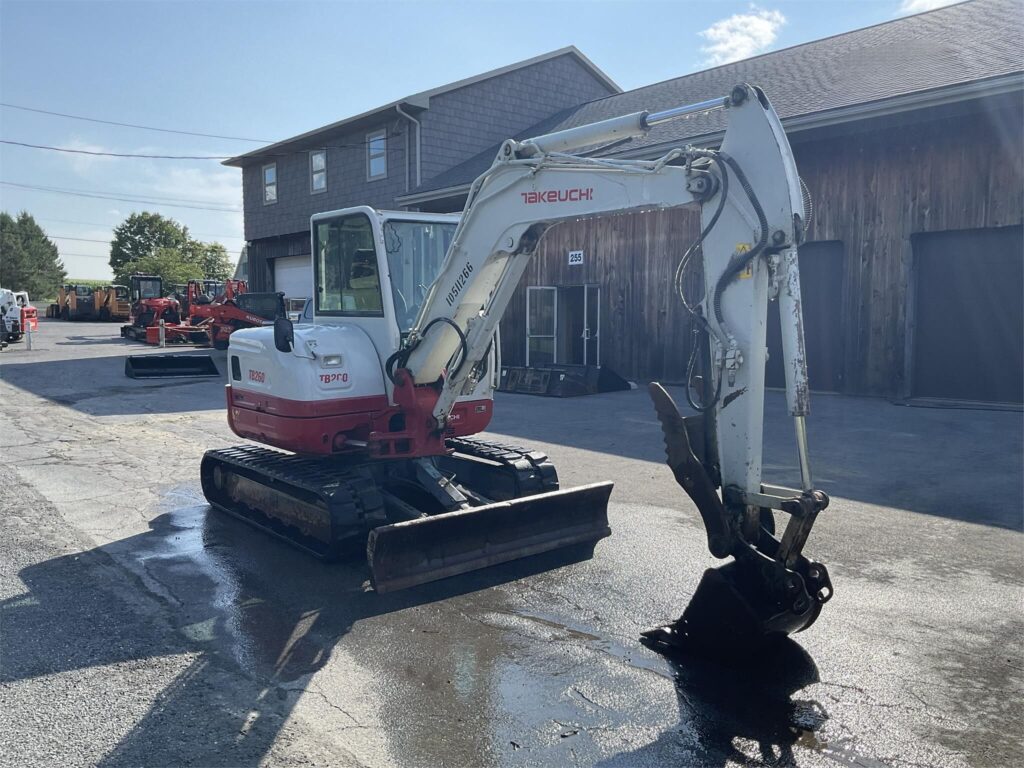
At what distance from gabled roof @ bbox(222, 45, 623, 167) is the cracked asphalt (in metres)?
17.3

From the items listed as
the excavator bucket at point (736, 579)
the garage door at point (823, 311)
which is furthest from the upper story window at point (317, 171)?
the excavator bucket at point (736, 579)

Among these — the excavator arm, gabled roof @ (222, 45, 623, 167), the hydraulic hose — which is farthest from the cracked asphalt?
gabled roof @ (222, 45, 623, 167)

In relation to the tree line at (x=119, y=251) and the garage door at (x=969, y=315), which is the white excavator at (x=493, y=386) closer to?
the garage door at (x=969, y=315)

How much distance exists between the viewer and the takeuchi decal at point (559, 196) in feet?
17.9

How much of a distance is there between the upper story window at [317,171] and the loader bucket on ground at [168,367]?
30.7ft

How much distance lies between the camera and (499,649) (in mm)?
4871

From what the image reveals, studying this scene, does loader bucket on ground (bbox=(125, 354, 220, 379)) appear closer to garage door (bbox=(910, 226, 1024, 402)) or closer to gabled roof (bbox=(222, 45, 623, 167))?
gabled roof (bbox=(222, 45, 623, 167))

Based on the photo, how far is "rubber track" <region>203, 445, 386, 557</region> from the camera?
6.15m

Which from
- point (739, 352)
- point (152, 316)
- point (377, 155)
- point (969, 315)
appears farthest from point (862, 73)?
point (152, 316)

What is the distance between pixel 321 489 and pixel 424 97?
1958 centimetres

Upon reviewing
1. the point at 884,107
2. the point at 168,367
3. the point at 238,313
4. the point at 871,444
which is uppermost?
the point at 884,107

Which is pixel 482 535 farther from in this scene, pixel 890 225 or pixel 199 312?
pixel 199 312

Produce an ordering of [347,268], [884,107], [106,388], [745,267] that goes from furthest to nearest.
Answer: [106,388] → [884,107] → [347,268] → [745,267]

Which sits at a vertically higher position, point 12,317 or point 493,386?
point 12,317
